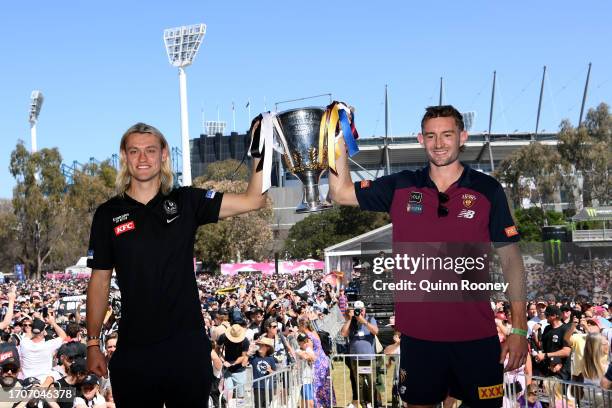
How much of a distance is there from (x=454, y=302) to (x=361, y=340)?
26.7 feet

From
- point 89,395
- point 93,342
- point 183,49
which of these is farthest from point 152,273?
point 183,49

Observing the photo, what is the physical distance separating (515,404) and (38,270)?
63.5 m

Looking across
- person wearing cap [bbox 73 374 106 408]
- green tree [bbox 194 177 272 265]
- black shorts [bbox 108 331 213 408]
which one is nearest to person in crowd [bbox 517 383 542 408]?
person wearing cap [bbox 73 374 106 408]

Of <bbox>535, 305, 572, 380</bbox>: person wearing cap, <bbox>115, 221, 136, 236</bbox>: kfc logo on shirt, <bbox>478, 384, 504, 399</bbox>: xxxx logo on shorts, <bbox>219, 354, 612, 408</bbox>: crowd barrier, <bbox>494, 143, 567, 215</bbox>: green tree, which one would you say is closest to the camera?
<bbox>115, 221, 136, 236</bbox>: kfc logo on shirt

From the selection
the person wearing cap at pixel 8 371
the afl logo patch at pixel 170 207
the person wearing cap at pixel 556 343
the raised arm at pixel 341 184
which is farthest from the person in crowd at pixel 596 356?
the person wearing cap at pixel 8 371

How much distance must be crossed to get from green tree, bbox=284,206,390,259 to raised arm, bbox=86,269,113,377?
66.6 m

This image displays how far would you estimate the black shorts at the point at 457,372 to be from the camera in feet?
12.1

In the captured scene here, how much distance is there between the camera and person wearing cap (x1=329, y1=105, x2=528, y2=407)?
12.2ft

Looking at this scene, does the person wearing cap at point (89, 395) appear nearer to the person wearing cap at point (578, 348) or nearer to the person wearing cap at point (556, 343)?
the person wearing cap at point (578, 348)

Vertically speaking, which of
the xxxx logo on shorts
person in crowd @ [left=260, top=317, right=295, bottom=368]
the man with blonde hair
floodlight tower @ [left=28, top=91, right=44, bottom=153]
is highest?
floodlight tower @ [left=28, top=91, right=44, bottom=153]

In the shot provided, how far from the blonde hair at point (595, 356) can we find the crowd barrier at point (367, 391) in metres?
0.28

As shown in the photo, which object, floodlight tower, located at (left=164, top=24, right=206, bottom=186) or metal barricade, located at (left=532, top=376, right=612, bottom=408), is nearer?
metal barricade, located at (left=532, top=376, right=612, bottom=408)

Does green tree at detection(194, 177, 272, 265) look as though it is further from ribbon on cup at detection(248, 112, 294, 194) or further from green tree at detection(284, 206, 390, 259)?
ribbon on cup at detection(248, 112, 294, 194)

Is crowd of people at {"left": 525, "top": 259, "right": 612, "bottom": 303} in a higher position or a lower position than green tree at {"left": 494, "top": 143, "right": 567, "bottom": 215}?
lower
